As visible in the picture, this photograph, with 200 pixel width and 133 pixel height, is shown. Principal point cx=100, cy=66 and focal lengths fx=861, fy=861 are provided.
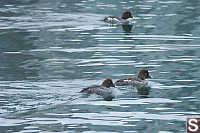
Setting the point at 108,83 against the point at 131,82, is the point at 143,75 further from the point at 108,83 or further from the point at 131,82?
the point at 108,83

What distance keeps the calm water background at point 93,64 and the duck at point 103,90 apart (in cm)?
20

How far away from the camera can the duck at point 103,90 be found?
2222cm

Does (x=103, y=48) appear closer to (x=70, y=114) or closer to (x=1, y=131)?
(x=70, y=114)

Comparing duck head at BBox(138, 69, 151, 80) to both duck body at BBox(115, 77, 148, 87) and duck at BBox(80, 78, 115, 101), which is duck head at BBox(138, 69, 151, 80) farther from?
duck at BBox(80, 78, 115, 101)

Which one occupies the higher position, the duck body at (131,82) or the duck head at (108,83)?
the duck head at (108,83)

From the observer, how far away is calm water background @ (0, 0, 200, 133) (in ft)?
64.4

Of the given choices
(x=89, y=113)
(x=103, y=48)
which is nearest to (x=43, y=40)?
(x=103, y=48)

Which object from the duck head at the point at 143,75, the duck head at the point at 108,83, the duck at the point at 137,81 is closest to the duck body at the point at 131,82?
the duck at the point at 137,81

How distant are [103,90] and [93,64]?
5.12m

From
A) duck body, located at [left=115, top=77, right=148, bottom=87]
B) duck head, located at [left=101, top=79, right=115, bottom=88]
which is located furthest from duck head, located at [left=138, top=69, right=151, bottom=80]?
duck head, located at [left=101, top=79, right=115, bottom=88]

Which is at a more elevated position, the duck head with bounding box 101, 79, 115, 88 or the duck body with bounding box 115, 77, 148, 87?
the duck head with bounding box 101, 79, 115, 88

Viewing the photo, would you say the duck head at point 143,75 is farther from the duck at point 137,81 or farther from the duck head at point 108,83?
the duck head at point 108,83

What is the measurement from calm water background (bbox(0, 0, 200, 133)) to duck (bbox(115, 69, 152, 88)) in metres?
0.32

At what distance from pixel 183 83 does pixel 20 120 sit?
22.3 ft
